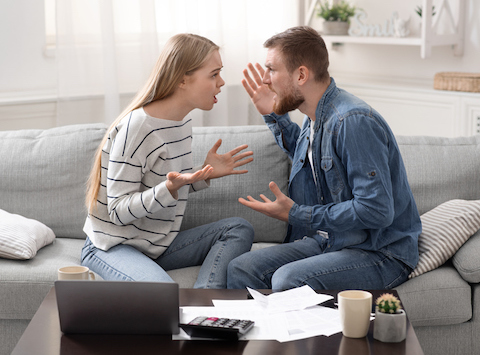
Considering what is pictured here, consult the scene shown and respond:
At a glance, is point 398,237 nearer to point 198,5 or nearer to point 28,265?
point 28,265

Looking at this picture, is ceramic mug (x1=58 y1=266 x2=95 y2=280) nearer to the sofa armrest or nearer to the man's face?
the man's face

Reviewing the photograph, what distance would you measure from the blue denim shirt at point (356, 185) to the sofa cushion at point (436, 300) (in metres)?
0.08

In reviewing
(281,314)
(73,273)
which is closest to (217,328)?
(281,314)

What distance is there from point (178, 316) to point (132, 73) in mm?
2255

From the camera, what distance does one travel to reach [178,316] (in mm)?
1259

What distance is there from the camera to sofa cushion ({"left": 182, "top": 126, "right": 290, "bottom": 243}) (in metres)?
2.29

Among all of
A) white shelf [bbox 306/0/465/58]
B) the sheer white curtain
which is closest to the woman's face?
the sheer white curtain

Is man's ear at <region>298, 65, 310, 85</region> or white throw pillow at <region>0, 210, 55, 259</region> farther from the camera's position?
white throw pillow at <region>0, 210, 55, 259</region>

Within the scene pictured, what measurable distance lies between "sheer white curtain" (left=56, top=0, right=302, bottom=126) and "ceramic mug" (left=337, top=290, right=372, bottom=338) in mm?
2226

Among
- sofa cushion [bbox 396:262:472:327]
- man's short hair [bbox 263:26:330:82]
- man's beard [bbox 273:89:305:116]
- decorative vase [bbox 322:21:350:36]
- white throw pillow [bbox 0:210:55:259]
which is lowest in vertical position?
sofa cushion [bbox 396:262:472:327]

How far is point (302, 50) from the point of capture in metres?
1.87

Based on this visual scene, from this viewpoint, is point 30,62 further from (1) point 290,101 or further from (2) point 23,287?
(1) point 290,101

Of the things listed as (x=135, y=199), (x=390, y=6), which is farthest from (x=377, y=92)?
(x=135, y=199)

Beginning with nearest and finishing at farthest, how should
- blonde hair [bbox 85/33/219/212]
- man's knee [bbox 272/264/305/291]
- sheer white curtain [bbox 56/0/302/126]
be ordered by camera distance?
man's knee [bbox 272/264/305/291], blonde hair [bbox 85/33/219/212], sheer white curtain [bbox 56/0/302/126]
